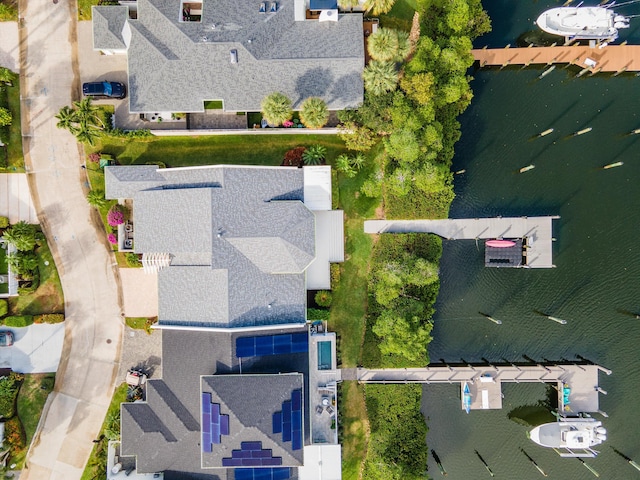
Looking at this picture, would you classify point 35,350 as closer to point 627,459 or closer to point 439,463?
point 439,463

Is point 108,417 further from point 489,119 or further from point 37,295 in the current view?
point 489,119

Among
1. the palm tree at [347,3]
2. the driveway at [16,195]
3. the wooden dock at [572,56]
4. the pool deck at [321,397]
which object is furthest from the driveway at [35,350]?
the wooden dock at [572,56]

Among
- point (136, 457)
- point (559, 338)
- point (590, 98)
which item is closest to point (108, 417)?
point (136, 457)

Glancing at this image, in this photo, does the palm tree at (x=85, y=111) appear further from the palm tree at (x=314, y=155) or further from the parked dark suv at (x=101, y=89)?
the palm tree at (x=314, y=155)

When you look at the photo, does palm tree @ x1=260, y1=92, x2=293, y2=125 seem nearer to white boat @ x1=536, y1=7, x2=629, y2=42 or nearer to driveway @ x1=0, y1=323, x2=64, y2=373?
white boat @ x1=536, y1=7, x2=629, y2=42

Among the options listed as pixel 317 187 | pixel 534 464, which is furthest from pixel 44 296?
pixel 534 464

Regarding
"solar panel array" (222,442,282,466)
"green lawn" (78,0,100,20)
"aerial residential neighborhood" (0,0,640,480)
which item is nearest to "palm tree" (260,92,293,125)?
"aerial residential neighborhood" (0,0,640,480)
